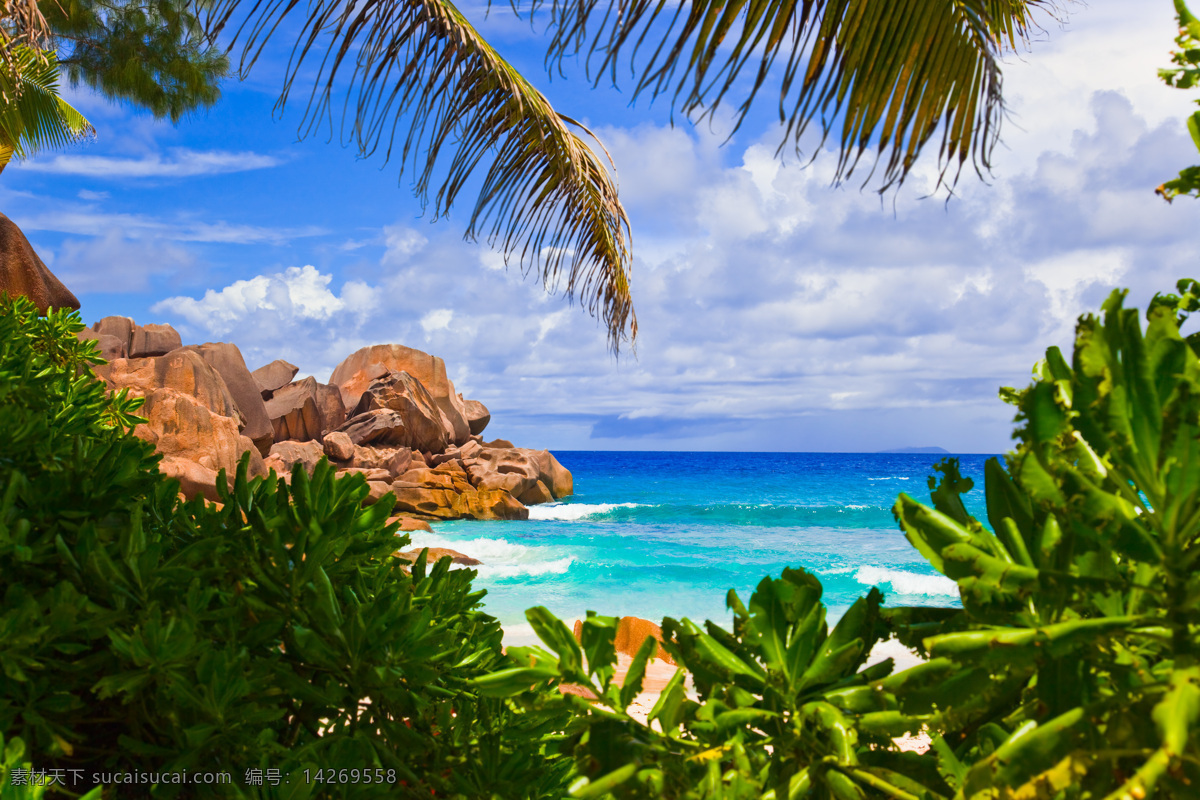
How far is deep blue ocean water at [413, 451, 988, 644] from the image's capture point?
1317 centimetres

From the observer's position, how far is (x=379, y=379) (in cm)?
2534

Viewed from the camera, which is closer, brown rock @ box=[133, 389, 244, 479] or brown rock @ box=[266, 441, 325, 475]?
brown rock @ box=[133, 389, 244, 479]

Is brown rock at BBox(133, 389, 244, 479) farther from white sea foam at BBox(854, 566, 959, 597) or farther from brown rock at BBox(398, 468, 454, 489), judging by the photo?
white sea foam at BBox(854, 566, 959, 597)

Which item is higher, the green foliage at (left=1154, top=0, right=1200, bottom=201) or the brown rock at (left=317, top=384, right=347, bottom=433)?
the brown rock at (left=317, top=384, right=347, bottom=433)

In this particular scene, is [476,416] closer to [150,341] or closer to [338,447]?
[338,447]

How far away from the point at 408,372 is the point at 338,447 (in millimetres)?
5748

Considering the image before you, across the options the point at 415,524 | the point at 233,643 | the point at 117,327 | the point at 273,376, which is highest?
the point at 117,327

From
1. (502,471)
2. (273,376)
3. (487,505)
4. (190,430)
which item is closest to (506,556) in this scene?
(487,505)

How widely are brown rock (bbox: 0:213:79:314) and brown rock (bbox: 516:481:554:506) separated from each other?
16.6 meters

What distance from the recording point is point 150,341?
755 inches

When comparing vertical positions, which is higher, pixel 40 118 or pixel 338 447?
pixel 40 118

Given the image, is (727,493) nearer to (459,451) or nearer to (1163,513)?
(459,451)

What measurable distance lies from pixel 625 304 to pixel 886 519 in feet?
83.3

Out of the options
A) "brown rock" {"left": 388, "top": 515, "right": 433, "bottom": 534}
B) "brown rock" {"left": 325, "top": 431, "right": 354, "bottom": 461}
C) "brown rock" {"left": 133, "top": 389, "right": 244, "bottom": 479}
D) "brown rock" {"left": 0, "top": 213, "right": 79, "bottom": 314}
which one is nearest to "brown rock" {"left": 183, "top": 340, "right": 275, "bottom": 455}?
"brown rock" {"left": 325, "top": 431, "right": 354, "bottom": 461}
